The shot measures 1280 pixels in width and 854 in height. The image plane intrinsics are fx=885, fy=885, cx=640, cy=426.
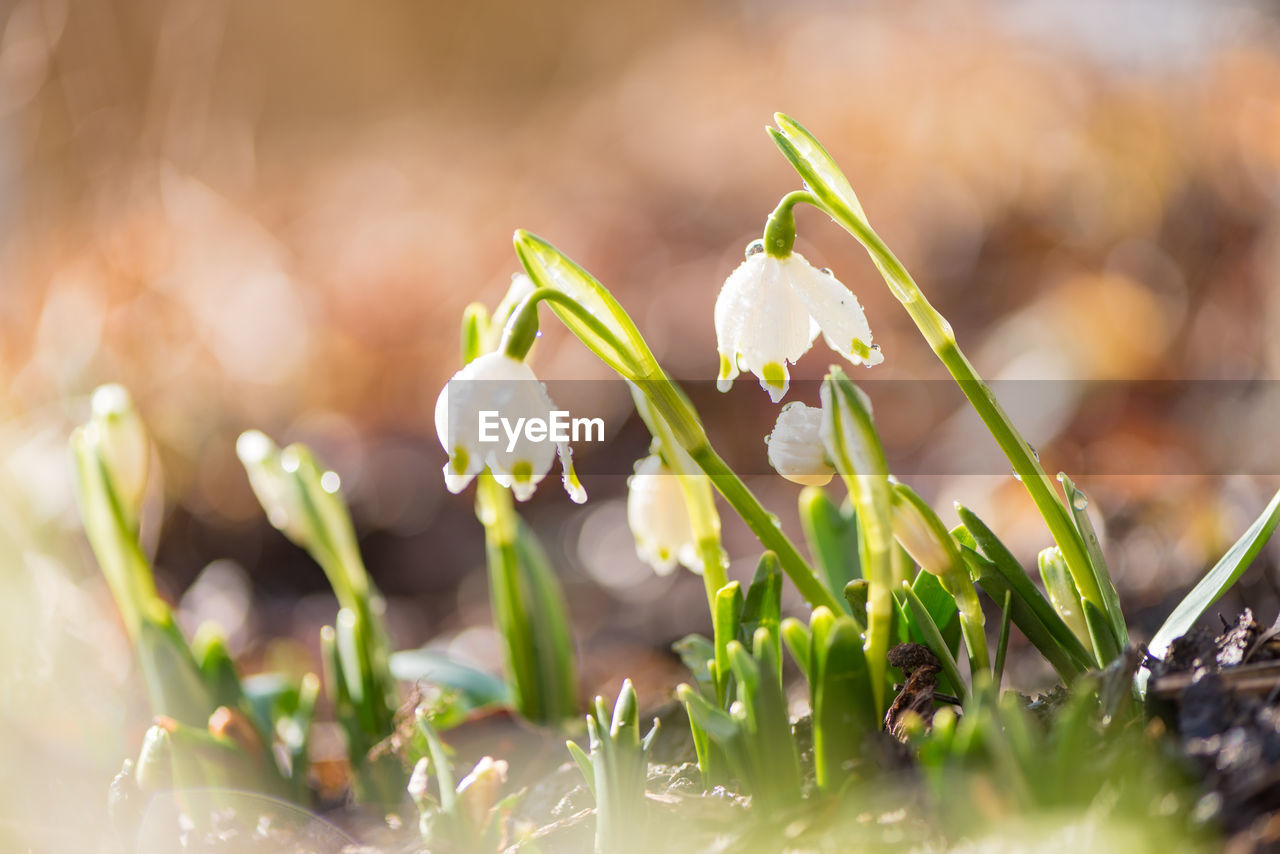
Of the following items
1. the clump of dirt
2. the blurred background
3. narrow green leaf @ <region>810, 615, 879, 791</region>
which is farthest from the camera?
the blurred background

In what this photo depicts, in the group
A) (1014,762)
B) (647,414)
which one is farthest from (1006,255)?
(1014,762)

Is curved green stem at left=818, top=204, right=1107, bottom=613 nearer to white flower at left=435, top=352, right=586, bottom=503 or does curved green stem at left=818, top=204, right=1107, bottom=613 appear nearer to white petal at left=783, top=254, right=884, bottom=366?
white petal at left=783, top=254, right=884, bottom=366

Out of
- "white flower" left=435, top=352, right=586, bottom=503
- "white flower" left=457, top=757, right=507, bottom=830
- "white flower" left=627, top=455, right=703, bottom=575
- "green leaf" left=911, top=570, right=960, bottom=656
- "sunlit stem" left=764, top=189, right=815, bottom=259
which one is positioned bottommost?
"white flower" left=457, top=757, right=507, bottom=830

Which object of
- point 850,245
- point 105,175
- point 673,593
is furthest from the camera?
point 105,175

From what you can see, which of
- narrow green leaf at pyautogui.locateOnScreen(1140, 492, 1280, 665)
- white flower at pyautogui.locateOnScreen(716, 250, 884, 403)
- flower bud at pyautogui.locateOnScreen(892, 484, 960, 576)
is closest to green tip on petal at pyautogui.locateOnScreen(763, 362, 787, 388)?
white flower at pyautogui.locateOnScreen(716, 250, 884, 403)

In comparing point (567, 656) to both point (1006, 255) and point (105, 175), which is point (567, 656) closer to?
point (1006, 255)

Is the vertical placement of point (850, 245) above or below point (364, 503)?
above
